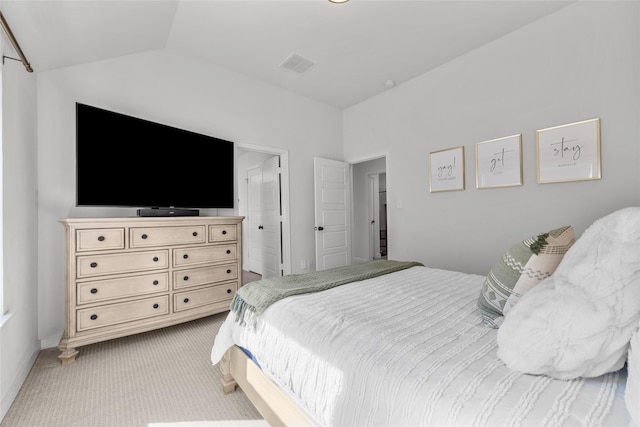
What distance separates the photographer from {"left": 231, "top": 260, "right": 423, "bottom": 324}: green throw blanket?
4.67 feet

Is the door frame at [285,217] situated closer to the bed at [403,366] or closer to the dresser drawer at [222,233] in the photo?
the dresser drawer at [222,233]

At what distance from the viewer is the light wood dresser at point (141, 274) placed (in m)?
2.05

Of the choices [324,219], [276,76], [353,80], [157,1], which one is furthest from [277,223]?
[157,1]

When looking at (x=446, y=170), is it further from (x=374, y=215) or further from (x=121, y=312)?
(x=121, y=312)

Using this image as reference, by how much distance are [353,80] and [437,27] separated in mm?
1252

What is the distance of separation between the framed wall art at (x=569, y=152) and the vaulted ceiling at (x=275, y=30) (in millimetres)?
1111

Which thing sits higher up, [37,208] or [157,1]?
[157,1]

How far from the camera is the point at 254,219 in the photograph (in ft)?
16.4

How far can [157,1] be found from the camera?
2133 mm

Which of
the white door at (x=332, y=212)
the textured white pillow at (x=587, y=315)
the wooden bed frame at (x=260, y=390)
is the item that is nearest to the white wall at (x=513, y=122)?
the white door at (x=332, y=212)

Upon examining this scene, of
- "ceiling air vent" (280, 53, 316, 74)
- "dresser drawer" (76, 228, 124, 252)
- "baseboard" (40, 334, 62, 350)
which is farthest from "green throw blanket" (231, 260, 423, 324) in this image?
"ceiling air vent" (280, 53, 316, 74)

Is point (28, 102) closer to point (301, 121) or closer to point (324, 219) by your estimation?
point (301, 121)

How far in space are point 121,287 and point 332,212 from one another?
9.45ft

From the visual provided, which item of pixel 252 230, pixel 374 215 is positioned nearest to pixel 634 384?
pixel 252 230
